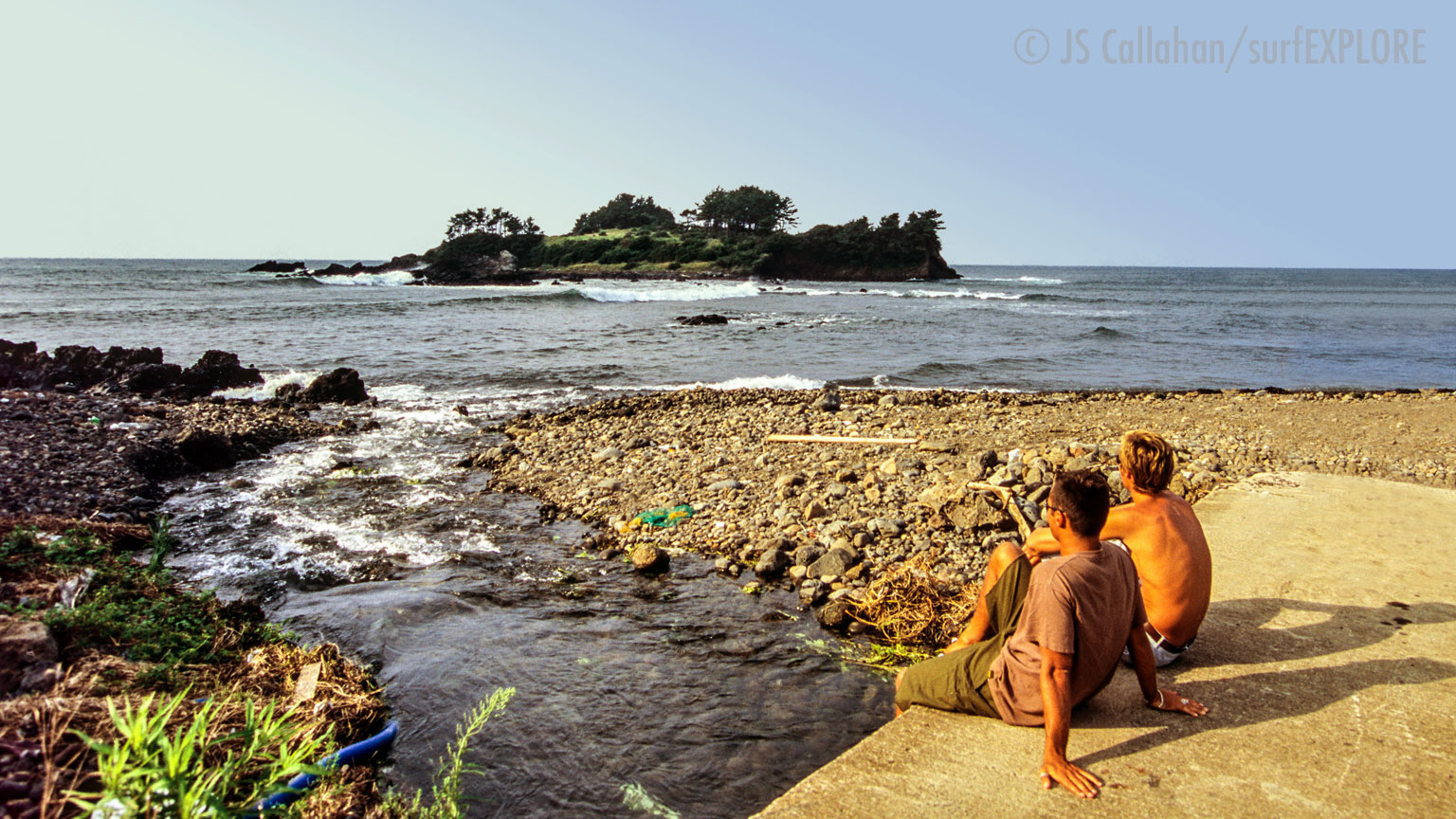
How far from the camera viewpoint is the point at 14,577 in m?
4.48

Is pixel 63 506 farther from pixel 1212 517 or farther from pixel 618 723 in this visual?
pixel 1212 517

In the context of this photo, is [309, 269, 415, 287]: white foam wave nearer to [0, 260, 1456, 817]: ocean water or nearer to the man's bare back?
[0, 260, 1456, 817]: ocean water

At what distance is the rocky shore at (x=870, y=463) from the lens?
229 inches

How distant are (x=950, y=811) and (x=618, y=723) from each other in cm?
192

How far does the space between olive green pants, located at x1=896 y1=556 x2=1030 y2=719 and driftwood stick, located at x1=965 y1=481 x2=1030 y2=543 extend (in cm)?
216

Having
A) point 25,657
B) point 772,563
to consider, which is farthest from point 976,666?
point 25,657

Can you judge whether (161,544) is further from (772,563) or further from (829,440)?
(829,440)

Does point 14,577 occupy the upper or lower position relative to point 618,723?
upper

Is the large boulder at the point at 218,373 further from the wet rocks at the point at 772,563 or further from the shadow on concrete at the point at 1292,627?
the shadow on concrete at the point at 1292,627

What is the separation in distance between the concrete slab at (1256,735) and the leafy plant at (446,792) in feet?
4.04

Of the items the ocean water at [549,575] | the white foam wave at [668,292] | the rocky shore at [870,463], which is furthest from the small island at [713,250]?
the rocky shore at [870,463]

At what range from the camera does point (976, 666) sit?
3.33 meters

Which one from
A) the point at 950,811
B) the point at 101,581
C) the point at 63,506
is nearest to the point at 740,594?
the point at 950,811

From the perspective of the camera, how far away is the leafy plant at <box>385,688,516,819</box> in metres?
2.92
